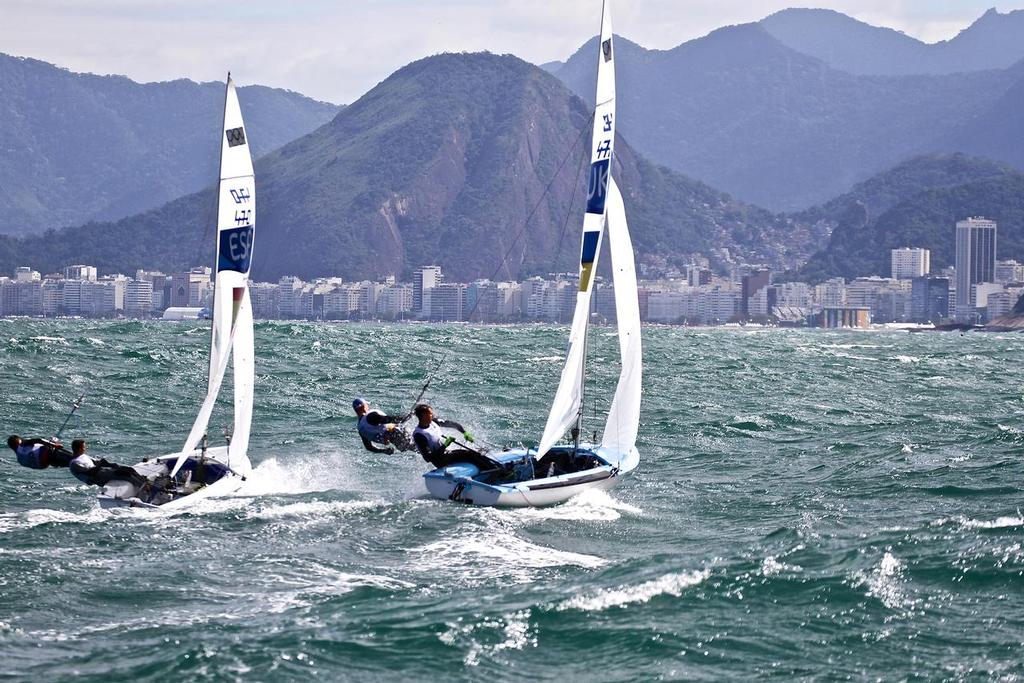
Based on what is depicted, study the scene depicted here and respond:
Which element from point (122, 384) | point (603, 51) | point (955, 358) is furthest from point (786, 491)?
point (955, 358)

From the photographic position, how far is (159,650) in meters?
15.0

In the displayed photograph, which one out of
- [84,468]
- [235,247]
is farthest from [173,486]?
[235,247]

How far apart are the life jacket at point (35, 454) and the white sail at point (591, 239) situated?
7748mm

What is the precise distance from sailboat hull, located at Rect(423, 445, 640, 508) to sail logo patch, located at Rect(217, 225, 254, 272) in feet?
14.9

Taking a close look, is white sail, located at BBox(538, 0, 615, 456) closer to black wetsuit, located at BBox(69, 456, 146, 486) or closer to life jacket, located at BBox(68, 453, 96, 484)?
black wetsuit, located at BBox(69, 456, 146, 486)

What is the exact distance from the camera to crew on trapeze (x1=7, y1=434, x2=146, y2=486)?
75.2ft

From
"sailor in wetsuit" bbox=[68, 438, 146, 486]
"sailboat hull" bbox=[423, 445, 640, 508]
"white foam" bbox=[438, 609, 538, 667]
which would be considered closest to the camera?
"white foam" bbox=[438, 609, 538, 667]

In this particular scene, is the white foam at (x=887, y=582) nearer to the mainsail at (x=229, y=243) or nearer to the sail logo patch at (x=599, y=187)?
Result: the sail logo patch at (x=599, y=187)

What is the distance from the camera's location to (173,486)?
23469 millimetres

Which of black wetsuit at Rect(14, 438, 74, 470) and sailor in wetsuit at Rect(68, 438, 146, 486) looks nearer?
sailor in wetsuit at Rect(68, 438, 146, 486)

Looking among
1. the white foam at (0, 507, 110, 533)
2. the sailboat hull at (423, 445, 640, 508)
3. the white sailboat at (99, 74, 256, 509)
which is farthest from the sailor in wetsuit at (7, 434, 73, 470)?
the sailboat hull at (423, 445, 640, 508)

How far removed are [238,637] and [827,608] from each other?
6408 mm

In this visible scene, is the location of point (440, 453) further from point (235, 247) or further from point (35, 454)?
point (35, 454)

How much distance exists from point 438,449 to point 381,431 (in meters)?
0.96
